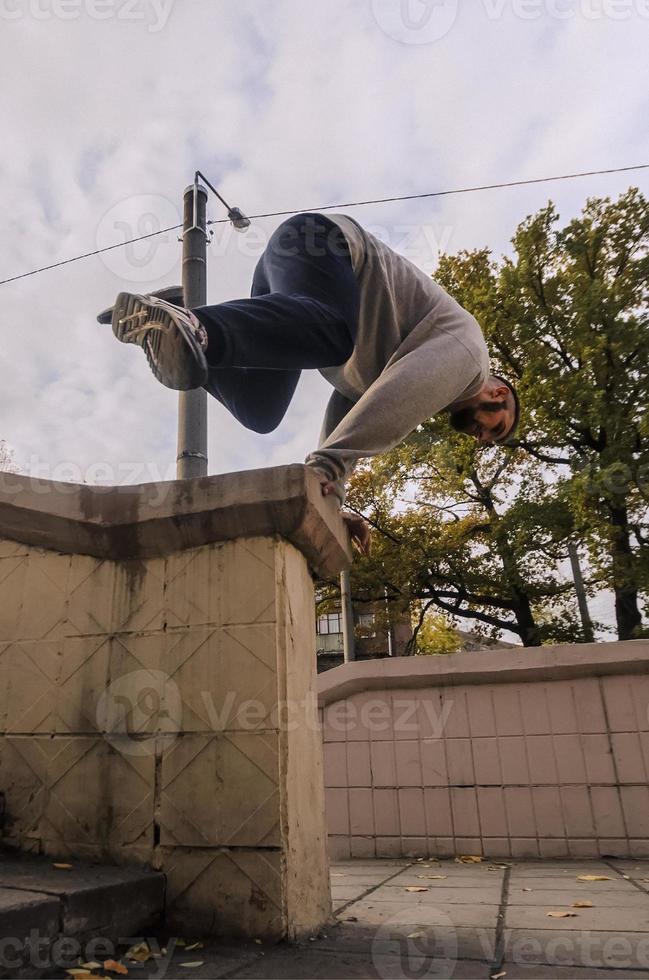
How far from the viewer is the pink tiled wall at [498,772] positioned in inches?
216

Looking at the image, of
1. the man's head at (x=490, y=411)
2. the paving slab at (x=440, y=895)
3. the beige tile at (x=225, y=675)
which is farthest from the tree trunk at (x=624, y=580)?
the beige tile at (x=225, y=675)

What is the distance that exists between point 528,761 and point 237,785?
424 centimetres

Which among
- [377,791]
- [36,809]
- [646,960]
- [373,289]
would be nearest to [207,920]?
[36,809]

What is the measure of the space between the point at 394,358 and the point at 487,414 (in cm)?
59

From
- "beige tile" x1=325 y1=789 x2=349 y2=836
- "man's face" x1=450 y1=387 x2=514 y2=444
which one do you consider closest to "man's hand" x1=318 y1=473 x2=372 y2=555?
"man's face" x1=450 y1=387 x2=514 y2=444

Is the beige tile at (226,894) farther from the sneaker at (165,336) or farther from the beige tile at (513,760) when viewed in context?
the beige tile at (513,760)

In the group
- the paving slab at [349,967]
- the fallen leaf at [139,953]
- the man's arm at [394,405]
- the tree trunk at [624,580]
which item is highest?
the tree trunk at [624,580]

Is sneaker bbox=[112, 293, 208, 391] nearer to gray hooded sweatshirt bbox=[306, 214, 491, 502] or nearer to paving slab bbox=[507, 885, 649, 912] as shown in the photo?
gray hooded sweatshirt bbox=[306, 214, 491, 502]

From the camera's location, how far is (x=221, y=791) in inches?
88.2

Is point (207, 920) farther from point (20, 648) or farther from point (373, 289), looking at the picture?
point (373, 289)

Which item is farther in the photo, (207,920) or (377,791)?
(377,791)

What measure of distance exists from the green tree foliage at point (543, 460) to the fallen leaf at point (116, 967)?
12341 millimetres

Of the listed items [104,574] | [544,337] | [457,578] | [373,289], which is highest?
[544,337]

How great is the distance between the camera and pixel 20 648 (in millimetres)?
2574
